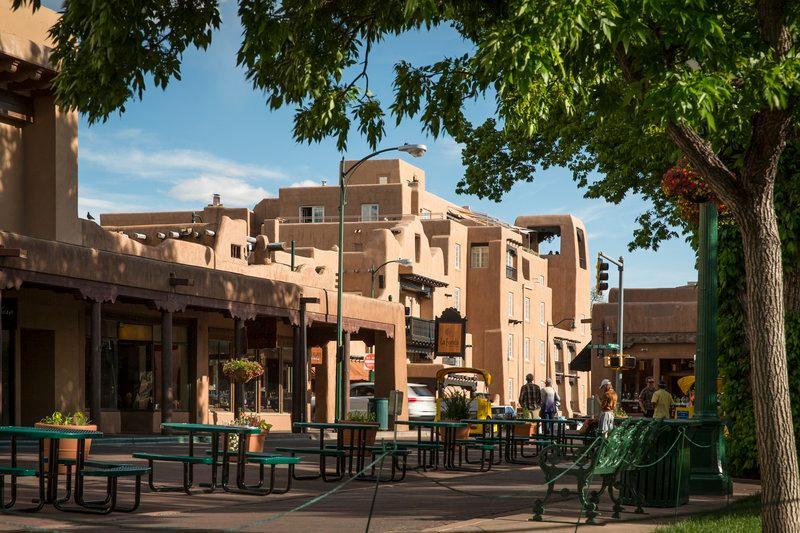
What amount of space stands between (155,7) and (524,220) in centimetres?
8955

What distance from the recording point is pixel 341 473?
19266 millimetres

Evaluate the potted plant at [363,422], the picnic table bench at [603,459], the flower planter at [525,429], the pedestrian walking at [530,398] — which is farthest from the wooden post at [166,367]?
the picnic table bench at [603,459]

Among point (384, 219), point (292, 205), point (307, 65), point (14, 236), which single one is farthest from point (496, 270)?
point (307, 65)

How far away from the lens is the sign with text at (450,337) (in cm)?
4591

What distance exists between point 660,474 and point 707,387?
7.42 feet

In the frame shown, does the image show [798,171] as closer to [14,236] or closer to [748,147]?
[748,147]

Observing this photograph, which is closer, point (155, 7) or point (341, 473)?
point (155, 7)

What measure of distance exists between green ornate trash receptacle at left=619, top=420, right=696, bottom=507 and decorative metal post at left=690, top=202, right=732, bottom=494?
5.97 feet

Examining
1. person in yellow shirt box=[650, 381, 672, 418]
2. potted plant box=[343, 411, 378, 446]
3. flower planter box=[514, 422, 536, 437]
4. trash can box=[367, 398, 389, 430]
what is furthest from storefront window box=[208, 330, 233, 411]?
person in yellow shirt box=[650, 381, 672, 418]

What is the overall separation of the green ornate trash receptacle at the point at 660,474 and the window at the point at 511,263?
63823 mm

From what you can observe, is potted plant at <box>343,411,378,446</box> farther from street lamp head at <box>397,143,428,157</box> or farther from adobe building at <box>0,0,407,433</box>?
street lamp head at <box>397,143,428,157</box>

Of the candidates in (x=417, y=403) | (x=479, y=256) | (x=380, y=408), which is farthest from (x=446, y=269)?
(x=380, y=408)

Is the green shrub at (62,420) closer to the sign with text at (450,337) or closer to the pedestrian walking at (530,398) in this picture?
the pedestrian walking at (530,398)

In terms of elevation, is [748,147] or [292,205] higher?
[292,205]
